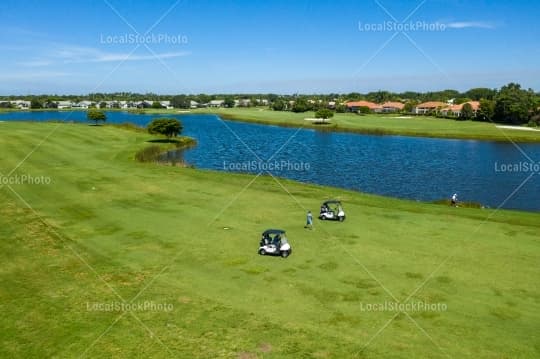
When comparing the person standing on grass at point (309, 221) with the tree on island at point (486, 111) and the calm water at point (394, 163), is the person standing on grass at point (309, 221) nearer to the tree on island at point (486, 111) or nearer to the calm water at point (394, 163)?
the calm water at point (394, 163)

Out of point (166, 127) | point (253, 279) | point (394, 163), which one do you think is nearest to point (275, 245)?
point (253, 279)

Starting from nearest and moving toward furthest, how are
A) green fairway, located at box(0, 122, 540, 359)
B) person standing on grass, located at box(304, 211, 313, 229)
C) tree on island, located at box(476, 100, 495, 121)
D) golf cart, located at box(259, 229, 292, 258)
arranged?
green fairway, located at box(0, 122, 540, 359)
golf cart, located at box(259, 229, 292, 258)
person standing on grass, located at box(304, 211, 313, 229)
tree on island, located at box(476, 100, 495, 121)

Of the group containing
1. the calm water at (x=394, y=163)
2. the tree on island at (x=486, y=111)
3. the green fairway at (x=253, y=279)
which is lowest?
the calm water at (x=394, y=163)

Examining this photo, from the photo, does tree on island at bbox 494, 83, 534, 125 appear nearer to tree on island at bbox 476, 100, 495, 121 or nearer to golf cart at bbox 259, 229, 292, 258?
tree on island at bbox 476, 100, 495, 121

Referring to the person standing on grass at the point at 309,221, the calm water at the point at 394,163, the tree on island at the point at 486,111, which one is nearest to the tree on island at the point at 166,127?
the calm water at the point at 394,163

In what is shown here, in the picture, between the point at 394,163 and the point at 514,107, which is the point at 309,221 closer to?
the point at 394,163

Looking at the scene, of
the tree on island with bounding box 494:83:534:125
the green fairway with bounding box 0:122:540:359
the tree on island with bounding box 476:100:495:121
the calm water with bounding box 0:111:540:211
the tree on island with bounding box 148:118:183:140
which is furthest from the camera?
the tree on island with bounding box 476:100:495:121

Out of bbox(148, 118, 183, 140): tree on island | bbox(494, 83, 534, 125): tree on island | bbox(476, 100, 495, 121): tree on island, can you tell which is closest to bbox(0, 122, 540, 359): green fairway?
bbox(148, 118, 183, 140): tree on island
